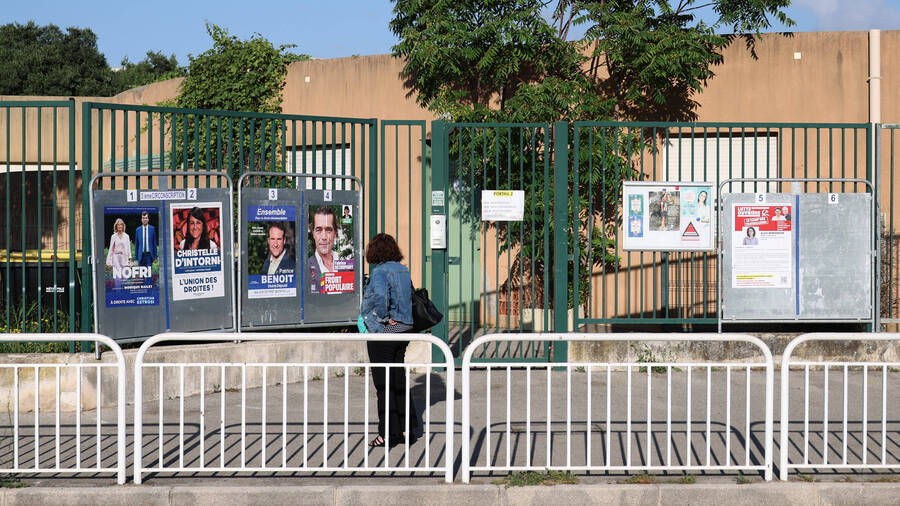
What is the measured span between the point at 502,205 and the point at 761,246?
2753 mm

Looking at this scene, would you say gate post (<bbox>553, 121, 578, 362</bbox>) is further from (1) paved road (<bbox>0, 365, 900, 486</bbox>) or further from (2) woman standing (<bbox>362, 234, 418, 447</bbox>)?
(2) woman standing (<bbox>362, 234, 418, 447</bbox>)

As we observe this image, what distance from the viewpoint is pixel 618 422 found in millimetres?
7797

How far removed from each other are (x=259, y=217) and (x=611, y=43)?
6.15m

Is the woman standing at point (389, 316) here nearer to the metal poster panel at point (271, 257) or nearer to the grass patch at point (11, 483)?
the grass patch at point (11, 483)

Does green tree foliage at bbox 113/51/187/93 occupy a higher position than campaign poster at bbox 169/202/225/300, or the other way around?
green tree foliage at bbox 113/51/187/93

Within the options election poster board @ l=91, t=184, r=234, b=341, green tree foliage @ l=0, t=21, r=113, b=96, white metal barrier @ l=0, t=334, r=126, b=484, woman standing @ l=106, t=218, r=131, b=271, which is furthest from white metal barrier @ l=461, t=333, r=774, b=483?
green tree foliage @ l=0, t=21, r=113, b=96

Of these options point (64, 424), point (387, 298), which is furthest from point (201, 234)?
point (387, 298)

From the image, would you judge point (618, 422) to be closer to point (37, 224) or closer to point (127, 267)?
point (127, 267)

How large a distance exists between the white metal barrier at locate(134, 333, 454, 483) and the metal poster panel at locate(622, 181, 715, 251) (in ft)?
9.19

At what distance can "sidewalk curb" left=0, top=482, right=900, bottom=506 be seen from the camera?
19.2 feet

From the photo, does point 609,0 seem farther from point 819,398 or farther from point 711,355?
point 819,398

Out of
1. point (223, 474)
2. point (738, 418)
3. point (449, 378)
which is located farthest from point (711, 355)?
point (223, 474)

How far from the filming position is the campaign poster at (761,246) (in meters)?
10.2

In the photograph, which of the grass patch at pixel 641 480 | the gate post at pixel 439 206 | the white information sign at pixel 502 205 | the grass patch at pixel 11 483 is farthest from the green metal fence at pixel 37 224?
the grass patch at pixel 641 480
